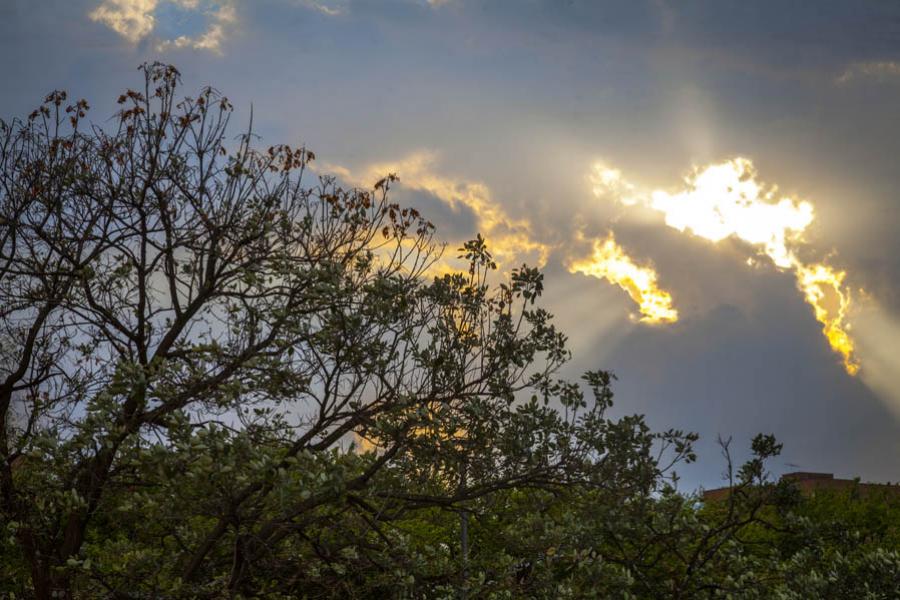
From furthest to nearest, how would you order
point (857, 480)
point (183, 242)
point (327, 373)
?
point (857, 480), point (183, 242), point (327, 373)

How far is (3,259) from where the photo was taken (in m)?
15.1

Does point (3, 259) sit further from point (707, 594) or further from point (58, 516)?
point (707, 594)

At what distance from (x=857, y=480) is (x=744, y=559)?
45.9 feet

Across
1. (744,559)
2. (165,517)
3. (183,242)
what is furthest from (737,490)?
(183,242)

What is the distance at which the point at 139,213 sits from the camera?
14500 millimetres

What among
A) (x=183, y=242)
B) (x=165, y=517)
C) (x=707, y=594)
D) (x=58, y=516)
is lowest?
(x=707, y=594)

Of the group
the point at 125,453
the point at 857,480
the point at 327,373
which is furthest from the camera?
the point at 857,480

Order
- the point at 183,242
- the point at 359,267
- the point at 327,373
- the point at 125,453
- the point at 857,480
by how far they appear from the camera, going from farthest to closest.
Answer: the point at 857,480, the point at 183,242, the point at 359,267, the point at 327,373, the point at 125,453

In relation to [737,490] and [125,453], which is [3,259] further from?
[737,490]

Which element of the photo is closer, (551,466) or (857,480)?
(551,466)

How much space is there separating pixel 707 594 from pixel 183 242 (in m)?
8.99

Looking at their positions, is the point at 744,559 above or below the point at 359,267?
below

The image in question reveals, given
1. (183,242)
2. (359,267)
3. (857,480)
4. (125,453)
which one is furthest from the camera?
(857,480)

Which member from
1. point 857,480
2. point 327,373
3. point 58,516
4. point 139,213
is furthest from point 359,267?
point 857,480
